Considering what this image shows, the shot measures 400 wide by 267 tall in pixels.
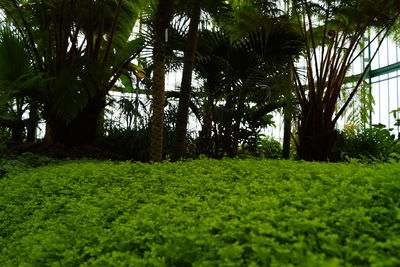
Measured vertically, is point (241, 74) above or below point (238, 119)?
above

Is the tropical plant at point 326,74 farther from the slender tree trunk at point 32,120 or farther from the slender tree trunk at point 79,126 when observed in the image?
the slender tree trunk at point 32,120

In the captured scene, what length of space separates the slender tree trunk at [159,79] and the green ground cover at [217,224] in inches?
76.7

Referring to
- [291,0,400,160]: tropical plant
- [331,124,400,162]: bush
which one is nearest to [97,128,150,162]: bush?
[291,0,400,160]: tropical plant

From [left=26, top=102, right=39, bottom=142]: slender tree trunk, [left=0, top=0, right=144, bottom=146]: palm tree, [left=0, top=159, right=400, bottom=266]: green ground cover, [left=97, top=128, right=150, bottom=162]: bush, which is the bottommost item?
[left=0, top=159, right=400, bottom=266]: green ground cover

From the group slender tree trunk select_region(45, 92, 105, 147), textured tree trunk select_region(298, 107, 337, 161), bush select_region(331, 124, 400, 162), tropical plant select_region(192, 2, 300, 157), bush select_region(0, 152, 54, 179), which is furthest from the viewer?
bush select_region(331, 124, 400, 162)

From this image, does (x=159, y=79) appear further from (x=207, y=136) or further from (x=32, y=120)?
(x=32, y=120)

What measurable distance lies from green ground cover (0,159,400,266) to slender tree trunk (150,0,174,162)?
1.95m

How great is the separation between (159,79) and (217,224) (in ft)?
12.8

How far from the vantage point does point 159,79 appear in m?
5.26

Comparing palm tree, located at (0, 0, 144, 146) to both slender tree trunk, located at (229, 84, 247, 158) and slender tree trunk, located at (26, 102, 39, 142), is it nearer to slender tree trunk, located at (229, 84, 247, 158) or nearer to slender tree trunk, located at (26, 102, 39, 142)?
slender tree trunk, located at (26, 102, 39, 142)

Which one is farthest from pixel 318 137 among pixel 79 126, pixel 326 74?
pixel 79 126

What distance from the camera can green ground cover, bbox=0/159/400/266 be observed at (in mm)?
1332

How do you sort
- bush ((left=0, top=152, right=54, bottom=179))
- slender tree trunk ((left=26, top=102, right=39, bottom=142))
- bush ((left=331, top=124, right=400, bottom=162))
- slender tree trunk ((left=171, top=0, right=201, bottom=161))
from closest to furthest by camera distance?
slender tree trunk ((left=171, top=0, right=201, bottom=161)), bush ((left=0, top=152, right=54, bottom=179)), bush ((left=331, top=124, right=400, bottom=162)), slender tree trunk ((left=26, top=102, right=39, bottom=142))

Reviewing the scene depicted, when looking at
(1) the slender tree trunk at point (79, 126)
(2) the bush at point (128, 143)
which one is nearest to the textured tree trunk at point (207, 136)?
(2) the bush at point (128, 143)
